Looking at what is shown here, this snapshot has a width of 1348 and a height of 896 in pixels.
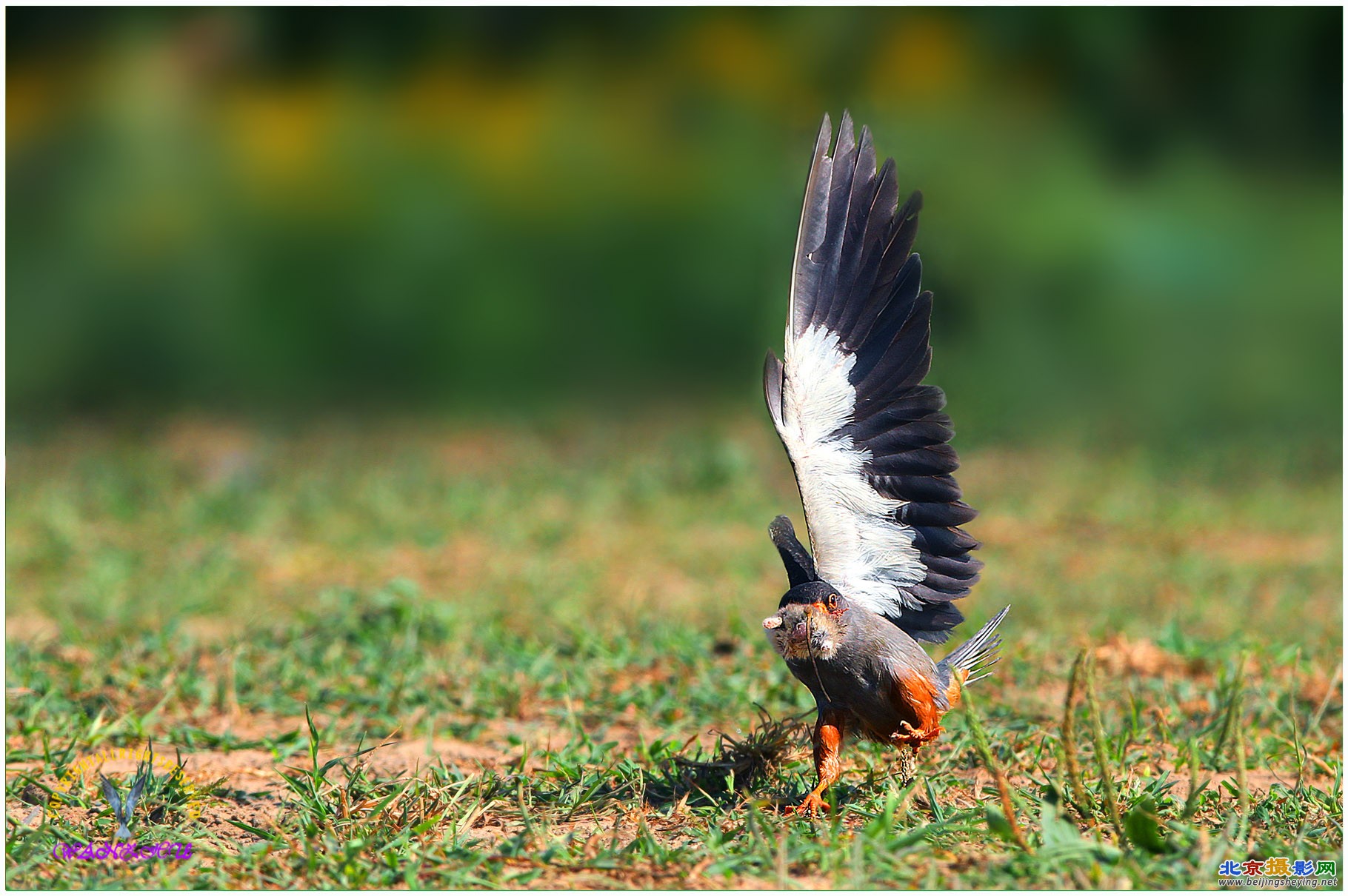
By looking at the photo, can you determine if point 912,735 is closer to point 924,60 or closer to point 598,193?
point 598,193

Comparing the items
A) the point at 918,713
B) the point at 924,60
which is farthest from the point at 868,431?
the point at 924,60

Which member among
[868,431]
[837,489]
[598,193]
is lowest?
[837,489]

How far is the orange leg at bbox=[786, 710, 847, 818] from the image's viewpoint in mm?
2410

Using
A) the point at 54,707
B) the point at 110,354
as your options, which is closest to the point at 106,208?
the point at 110,354

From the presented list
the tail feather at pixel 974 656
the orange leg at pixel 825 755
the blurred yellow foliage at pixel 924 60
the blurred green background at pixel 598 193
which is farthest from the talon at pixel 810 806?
the blurred yellow foliage at pixel 924 60

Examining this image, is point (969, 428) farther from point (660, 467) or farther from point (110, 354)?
point (110, 354)

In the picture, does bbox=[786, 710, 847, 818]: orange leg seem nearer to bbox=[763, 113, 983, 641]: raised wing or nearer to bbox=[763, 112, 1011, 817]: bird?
bbox=[763, 112, 1011, 817]: bird

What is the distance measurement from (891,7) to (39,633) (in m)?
6.76

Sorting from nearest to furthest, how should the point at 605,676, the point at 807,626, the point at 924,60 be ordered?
the point at 807,626
the point at 605,676
the point at 924,60

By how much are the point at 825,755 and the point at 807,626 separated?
0.26m

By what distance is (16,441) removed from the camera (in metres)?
7.20

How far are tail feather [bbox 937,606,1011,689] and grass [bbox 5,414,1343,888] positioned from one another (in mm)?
122

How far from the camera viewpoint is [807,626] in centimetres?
238

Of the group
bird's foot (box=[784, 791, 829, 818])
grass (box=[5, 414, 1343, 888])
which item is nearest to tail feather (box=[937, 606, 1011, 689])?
grass (box=[5, 414, 1343, 888])
